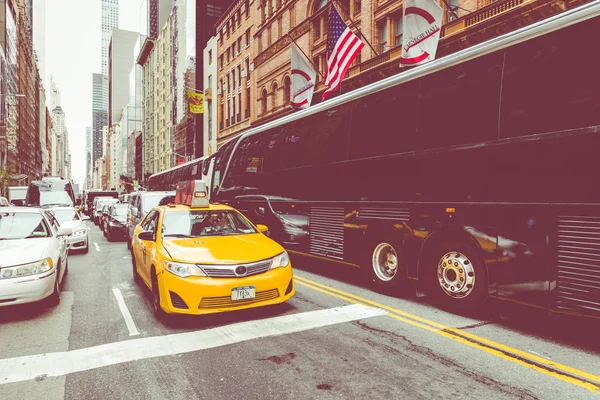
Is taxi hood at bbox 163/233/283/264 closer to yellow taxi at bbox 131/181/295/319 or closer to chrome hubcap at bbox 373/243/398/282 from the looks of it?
yellow taxi at bbox 131/181/295/319

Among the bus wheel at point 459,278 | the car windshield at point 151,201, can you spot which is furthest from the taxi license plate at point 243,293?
the car windshield at point 151,201

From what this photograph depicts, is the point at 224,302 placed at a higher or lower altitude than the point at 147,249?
lower

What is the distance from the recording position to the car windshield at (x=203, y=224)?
709cm

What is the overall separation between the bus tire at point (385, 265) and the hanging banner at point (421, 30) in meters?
7.93

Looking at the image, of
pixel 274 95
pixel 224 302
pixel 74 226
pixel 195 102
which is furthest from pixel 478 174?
pixel 195 102

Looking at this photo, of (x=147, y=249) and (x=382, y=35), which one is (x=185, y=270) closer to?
(x=147, y=249)

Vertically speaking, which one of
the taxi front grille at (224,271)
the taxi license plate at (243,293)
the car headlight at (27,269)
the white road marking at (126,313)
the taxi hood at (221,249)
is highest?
the taxi hood at (221,249)

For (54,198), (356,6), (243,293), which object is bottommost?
(243,293)

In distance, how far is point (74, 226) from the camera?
1420cm

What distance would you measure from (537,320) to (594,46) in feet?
11.5

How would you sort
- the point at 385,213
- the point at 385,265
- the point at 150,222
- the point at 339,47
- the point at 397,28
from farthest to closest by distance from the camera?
1. the point at 397,28
2. the point at 339,47
3. the point at 150,222
4. the point at 385,265
5. the point at 385,213

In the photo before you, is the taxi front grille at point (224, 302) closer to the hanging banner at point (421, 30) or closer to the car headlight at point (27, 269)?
the car headlight at point (27, 269)

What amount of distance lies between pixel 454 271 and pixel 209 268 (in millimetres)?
3394

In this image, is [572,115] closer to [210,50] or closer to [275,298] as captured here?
[275,298]
